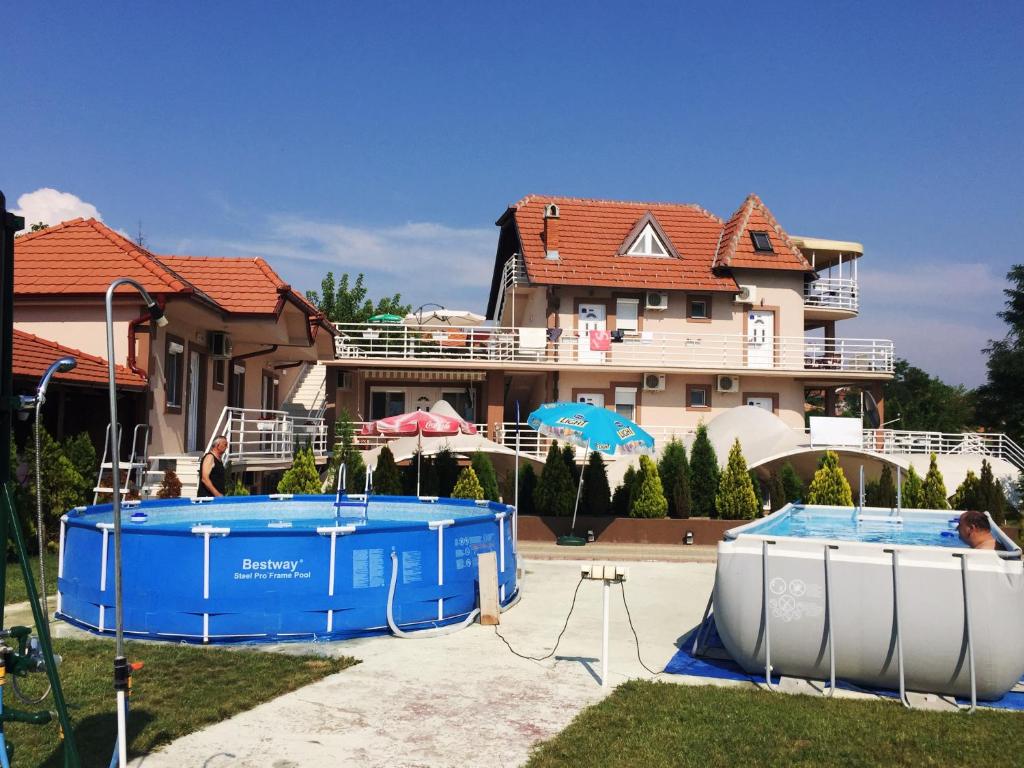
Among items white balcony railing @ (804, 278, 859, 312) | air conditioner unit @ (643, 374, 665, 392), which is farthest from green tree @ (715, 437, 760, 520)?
white balcony railing @ (804, 278, 859, 312)

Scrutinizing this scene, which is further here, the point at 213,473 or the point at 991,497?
the point at 991,497

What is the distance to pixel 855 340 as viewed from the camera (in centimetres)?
3388

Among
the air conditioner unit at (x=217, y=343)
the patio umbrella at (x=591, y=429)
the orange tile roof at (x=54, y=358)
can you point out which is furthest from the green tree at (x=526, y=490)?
the orange tile roof at (x=54, y=358)

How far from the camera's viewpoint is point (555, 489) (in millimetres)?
21594

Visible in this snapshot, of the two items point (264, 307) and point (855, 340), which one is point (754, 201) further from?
point (264, 307)

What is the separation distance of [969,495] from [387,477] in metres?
14.7

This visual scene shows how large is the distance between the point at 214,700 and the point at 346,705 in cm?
111

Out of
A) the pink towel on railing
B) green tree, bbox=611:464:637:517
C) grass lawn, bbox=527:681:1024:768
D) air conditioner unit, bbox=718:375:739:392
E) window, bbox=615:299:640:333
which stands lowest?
grass lawn, bbox=527:681:1024:768

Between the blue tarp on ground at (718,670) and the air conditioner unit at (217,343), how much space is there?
16445 millimetres

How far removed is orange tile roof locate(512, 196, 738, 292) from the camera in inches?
1314

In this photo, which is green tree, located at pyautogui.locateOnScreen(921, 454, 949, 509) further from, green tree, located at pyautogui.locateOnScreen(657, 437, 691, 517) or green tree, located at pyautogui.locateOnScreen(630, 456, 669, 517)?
green tree, located at pyautogui.locateOnScreen(630, 456, 669, 517)

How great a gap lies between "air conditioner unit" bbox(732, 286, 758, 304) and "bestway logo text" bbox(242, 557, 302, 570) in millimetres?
27200

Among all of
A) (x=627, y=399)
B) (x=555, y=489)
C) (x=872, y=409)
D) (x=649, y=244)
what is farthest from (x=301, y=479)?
(x=872, y=409)

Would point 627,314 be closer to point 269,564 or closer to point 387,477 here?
point 387,477
